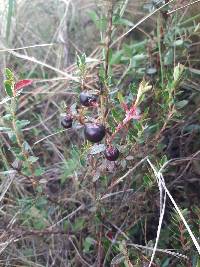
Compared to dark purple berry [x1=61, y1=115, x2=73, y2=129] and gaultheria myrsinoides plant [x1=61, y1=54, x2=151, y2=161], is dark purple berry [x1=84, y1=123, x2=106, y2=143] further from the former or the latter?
dark purple berry [x1=61, y1=115, x2=73, y2=129]

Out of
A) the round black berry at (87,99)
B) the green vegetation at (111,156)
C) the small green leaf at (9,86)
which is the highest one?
the small green leaf at (9,86)

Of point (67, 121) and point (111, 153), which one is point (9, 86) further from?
point (111, 153)

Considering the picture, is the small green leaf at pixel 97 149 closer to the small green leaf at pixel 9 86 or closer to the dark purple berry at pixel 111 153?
the dark purple berry at pixel 111 153

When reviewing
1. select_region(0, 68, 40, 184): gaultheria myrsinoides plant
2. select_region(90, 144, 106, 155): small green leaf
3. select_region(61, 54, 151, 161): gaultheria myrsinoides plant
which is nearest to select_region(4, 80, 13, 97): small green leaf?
select_region(0, 68, 40, 184): gaultheria myrsinoides plant

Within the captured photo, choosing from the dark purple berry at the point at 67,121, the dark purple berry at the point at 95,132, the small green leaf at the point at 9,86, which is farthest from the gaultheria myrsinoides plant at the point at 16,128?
the dark purple berry at the point at 95,132

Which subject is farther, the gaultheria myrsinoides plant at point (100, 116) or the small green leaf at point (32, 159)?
the small green leaf at point (32, 159)

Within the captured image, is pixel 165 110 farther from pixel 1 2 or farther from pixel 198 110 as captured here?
pixel 1 2

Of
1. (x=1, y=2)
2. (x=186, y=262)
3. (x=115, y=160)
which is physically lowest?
(x=186, y=262)

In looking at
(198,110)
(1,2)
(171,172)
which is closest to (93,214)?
(171,172)

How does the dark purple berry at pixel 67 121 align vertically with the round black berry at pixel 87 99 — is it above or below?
below
